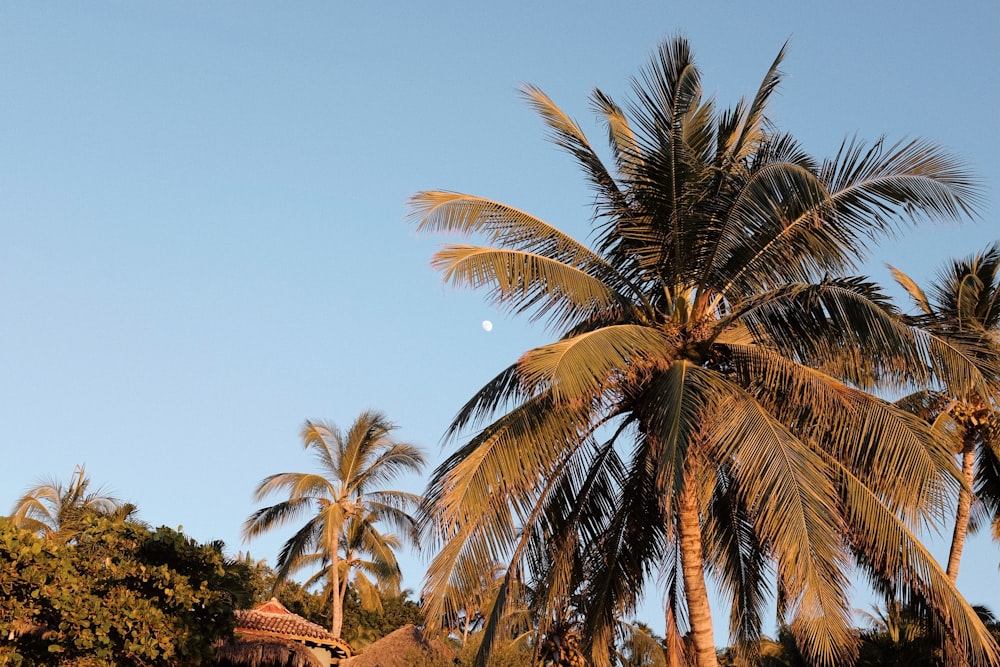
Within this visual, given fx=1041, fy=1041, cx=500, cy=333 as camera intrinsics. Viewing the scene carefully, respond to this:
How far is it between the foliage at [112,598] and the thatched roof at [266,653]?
6313mm

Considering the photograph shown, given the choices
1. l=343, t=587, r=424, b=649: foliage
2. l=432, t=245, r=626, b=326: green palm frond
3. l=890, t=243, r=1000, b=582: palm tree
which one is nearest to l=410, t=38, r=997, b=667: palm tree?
l=432, t=245, r=626, b=326: green palm frond

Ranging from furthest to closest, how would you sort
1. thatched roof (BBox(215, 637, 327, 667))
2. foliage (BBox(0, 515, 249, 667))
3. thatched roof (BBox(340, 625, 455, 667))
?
thatched roof (BBox(340, 625, 455, 667)) → thatched roof (BBox(215, 637, 327, 667)) → foliage (BBox(0, 515, 249, 667))

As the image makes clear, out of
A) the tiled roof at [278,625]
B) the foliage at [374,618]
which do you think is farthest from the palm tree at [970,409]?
the foliage at [374,618]

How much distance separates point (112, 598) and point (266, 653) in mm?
7805

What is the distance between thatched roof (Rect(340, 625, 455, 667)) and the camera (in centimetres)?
2342

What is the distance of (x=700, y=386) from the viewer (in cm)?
1122

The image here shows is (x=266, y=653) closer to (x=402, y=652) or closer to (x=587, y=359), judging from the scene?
(x=402, y=652)

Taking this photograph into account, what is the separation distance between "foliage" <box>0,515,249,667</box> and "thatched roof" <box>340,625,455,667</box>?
9796mm

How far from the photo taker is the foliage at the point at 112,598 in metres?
12.8

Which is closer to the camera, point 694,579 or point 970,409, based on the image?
point 694,579

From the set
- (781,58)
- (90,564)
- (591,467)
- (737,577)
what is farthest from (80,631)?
(781,58)

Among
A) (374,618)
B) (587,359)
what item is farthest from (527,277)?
(374,618)

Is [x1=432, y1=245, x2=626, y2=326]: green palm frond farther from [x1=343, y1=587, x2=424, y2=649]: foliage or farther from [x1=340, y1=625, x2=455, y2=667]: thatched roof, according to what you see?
[x1=343, y1=587, x2=424, y2=649]: foliage

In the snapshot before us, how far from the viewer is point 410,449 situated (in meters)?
31.5
